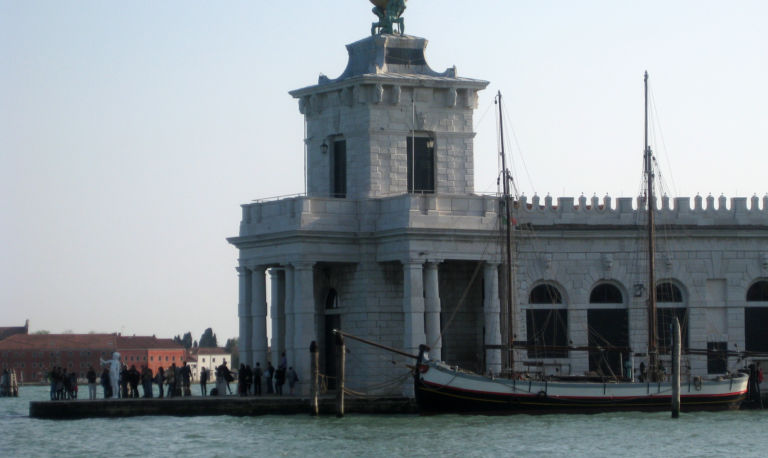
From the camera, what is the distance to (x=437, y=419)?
48.3 meters

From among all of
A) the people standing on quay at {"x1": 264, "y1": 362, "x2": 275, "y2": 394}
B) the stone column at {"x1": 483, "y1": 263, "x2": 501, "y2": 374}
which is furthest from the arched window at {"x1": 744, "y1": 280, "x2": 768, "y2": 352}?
the people standing on quay at {"x1": 264, "y1": 362, "x2": 275, "y2": 394}

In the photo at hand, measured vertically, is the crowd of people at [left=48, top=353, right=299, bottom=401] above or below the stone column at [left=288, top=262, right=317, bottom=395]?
below

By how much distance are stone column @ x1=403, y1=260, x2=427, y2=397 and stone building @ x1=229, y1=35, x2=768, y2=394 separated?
633 mm

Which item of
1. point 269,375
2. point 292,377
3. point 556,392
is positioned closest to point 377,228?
point 292,377

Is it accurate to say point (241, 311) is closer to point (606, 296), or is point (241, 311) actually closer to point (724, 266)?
point (606, 296)

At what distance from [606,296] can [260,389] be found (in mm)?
11406

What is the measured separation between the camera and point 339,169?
179 feet

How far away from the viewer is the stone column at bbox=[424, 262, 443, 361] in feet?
168

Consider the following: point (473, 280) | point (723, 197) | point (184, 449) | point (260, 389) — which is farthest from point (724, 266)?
point (184, 449)

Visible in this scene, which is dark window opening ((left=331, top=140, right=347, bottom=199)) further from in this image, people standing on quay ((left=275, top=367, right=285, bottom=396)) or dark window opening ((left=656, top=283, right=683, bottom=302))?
dark window opening ((left=656, top=283, right=683, bottom=302))

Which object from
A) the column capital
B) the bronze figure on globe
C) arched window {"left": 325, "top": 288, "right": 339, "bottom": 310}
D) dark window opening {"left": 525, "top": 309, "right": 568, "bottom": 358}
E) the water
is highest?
the bronze figure on globe

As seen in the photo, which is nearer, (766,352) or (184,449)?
(184,449)

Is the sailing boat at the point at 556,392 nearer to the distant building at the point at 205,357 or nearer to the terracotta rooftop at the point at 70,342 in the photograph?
the terracotta rooftop at the point at 70,342

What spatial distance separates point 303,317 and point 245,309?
12.8 ft
